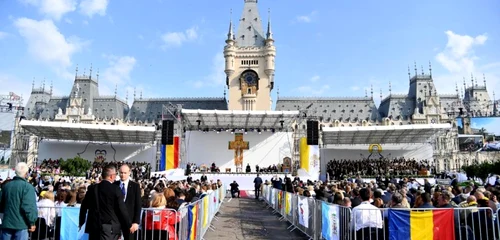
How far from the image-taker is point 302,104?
7862 centimetres

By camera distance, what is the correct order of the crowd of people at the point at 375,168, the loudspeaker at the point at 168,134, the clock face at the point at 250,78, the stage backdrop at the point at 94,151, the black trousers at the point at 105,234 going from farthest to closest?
the clock face at the point at 250,78
the stage backdrop at the point at 94,151
the crowd of people at the point at 375,168
the loudspeaker at the point at 168,134
the black trousers at the point at 105,234

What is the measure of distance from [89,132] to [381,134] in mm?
28319

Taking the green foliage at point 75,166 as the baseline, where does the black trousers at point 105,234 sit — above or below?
below

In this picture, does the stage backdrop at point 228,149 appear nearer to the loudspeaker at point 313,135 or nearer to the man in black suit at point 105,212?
the loudspeaker at point 313,135

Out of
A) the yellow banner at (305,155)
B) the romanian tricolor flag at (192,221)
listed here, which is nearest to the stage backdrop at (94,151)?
the yellow banner at (305,155)

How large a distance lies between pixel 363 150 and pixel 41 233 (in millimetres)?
36505

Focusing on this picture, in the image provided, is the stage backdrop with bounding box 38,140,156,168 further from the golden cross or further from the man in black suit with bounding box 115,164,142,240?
the man in black suit with bounding box 115,164,142,240

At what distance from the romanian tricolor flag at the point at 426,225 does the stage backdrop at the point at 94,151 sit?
3640 cm

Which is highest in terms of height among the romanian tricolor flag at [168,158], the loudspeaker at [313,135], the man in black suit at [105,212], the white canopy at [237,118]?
the white canopy at [237,118]

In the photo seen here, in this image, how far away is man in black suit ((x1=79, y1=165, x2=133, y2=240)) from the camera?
4555 mm

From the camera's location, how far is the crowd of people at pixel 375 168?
34156 millimetres

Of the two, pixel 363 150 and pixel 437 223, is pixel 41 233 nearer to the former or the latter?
pixel 437 223

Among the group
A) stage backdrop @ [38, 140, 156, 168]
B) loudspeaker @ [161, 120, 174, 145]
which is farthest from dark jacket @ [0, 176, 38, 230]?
stage backdrop @ [38, 140, 156, 168]

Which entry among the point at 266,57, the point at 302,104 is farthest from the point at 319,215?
the point at 302,104
